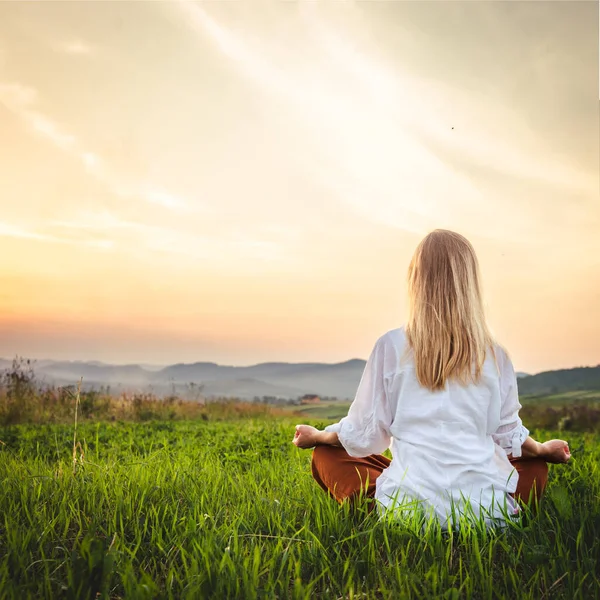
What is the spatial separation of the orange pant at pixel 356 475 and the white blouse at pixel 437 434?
0.60 ft

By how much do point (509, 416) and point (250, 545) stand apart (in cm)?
180

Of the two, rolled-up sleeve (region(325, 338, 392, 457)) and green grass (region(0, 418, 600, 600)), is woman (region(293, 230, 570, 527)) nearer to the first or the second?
rolled-up sleeve (region(325, 338, 392, 457))

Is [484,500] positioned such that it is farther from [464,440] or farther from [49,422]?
[49,422]

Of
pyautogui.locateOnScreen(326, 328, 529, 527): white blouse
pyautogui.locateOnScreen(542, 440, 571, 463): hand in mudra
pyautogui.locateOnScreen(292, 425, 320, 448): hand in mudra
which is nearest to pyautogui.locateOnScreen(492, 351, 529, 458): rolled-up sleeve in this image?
pyautogui.locateOnScreen(326, 328, 529, 527): white blouse

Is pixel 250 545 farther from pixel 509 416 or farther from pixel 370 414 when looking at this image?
pixel 509 416

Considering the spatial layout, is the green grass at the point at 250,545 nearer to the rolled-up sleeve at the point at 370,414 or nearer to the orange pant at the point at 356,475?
the orange pant at the point at 356,475

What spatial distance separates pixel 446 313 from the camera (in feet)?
11.6

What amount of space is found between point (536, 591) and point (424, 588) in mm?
599

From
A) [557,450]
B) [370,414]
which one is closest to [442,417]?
[370,414]

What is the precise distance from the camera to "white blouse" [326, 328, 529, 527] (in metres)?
3.35

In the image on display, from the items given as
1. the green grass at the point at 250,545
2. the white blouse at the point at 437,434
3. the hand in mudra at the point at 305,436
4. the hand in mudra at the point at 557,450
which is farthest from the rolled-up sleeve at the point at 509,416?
the hand in mudra at the point at 305,436

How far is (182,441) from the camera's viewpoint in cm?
783

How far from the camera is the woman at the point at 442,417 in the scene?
3.37 metres

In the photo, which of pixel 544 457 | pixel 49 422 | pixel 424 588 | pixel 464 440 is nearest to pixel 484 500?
pixel 464 440
